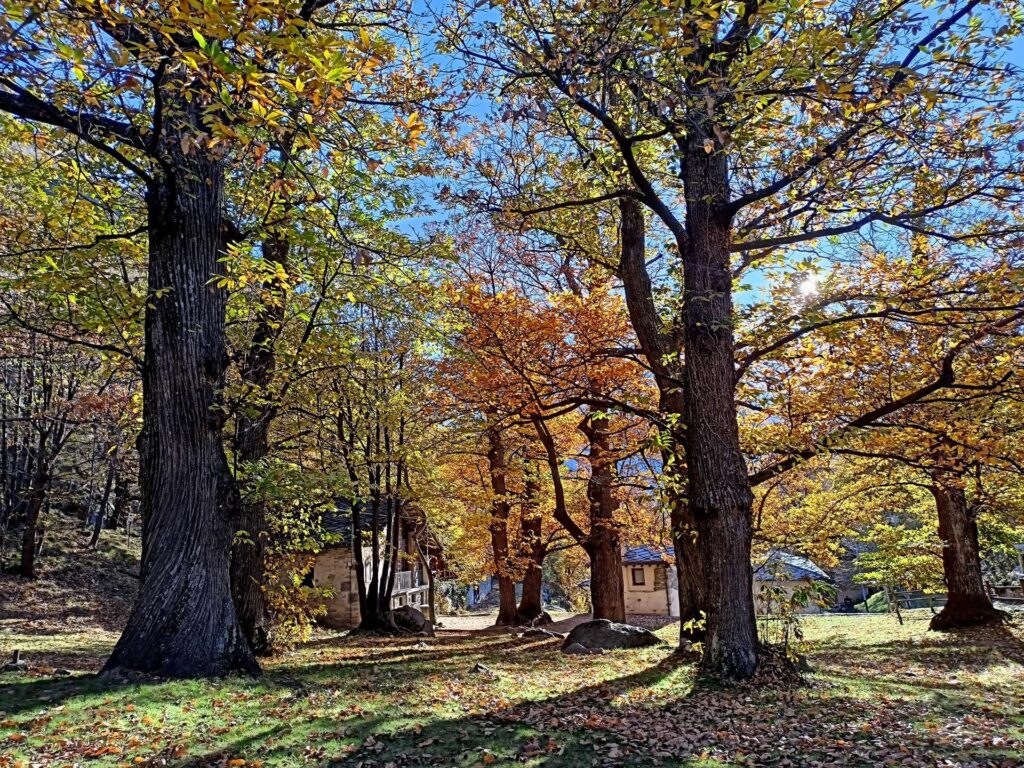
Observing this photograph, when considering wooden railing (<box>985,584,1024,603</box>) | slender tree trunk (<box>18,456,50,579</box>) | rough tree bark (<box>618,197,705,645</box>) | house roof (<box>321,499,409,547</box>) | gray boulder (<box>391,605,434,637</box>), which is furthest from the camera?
house roof (<box>321,499,409,547</box>)

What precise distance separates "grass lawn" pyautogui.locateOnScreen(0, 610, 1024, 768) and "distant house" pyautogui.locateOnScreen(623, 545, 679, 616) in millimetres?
26025

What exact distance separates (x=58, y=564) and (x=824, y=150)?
25.8 m

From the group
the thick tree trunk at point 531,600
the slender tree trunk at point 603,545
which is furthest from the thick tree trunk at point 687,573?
the thick tree trunk at point 531,600

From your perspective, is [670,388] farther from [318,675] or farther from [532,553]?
[532,553]

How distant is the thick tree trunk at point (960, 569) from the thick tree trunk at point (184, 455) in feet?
51.5

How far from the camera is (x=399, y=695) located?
7328mm

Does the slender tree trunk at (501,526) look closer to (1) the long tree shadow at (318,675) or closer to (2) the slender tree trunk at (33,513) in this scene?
(1) the long tree shadow at (318,675)

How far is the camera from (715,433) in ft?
26.8

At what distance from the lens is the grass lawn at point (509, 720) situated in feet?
16.1

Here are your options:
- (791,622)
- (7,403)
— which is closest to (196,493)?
(791,622)

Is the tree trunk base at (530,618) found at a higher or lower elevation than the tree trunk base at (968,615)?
lower

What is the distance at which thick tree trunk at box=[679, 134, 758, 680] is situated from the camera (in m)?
7.75

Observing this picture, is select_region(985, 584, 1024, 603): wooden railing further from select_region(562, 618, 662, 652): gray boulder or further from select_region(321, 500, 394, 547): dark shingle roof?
select_region(321, 500, 394, 547): dark shingle roof

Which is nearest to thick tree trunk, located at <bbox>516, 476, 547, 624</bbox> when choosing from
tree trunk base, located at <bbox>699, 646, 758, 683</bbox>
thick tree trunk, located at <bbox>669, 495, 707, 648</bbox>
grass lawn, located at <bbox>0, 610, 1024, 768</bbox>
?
thick tree trunk, located at <bbox>669, 495, 707, 648</bbox>
